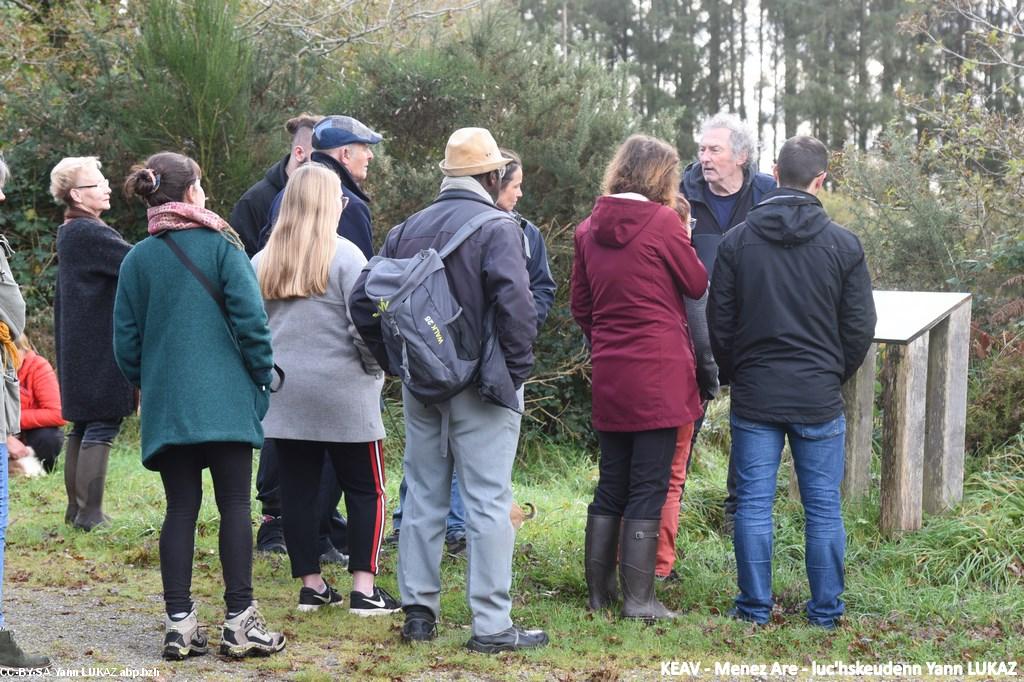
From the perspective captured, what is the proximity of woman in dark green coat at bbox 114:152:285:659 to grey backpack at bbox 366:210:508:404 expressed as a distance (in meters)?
0.50

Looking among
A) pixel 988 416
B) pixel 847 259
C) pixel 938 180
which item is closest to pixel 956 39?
pixel 938 180

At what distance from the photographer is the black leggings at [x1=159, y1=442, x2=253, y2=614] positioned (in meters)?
4.58

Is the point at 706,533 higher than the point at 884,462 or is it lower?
lower

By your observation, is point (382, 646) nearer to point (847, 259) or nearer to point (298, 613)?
point (298, 613)

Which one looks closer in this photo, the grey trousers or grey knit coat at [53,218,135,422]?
the grey trousers

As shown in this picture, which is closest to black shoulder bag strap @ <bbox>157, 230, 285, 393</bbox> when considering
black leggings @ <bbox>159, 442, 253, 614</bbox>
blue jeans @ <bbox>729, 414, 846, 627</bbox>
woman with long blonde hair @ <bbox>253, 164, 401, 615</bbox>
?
black leggings @ <bbox>159, 442, 253, 614</bbox>

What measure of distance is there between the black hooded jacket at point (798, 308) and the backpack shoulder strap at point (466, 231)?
1153 millimetres

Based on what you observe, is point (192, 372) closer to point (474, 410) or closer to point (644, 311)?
point (474, 410)

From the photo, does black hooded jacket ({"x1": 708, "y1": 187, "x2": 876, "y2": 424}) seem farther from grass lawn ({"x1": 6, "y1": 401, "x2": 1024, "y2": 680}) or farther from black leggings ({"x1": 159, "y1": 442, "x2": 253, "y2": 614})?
black leggings ({"x1": 159, "y1": 442, "x2": 253, "y2": 614})

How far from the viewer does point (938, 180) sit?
982cm

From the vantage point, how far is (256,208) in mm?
6418

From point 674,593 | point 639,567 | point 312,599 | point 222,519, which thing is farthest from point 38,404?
point 639,567

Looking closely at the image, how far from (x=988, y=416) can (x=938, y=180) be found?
347cm

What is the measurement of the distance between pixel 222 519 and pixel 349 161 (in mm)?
2216
